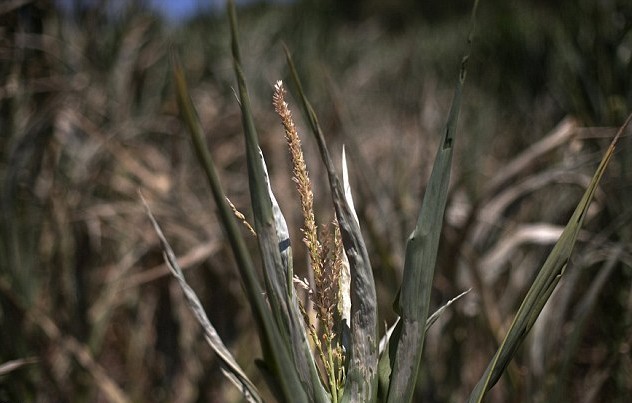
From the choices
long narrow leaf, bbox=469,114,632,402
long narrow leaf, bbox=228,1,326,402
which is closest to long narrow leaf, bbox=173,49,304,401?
long narrow leaf, bbox=228,1,326,402

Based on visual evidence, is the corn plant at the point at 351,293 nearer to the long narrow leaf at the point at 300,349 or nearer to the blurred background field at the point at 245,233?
the long narrow leaf at the point at 300,349

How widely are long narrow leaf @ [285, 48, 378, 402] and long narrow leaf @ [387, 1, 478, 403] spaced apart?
14 mm

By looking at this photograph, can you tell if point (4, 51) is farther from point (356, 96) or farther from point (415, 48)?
point (415, 48)

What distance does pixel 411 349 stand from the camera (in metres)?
0.37

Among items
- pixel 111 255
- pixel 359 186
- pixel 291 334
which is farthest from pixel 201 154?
pixel 111 255

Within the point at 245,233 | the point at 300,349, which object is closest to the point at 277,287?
the point at 300,349

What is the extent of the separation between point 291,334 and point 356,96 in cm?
289

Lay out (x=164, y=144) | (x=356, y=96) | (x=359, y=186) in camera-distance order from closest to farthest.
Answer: (x=359, y=186) < (x=164, y=144) < (x=356, y=96)

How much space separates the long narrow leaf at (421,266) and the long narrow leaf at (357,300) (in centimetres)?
1

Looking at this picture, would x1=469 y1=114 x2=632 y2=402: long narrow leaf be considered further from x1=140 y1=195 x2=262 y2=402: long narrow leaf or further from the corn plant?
x1=140 y1=195 x2=262 y2=402: long narrow leaf

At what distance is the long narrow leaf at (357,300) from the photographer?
371 millimetres

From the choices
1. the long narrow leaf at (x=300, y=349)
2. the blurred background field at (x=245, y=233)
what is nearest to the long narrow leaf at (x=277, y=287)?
the long narrow leaf at (x=300, y=349)

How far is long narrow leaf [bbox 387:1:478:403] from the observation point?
Answer: 0.36 metres

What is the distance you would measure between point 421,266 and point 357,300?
4 cm
